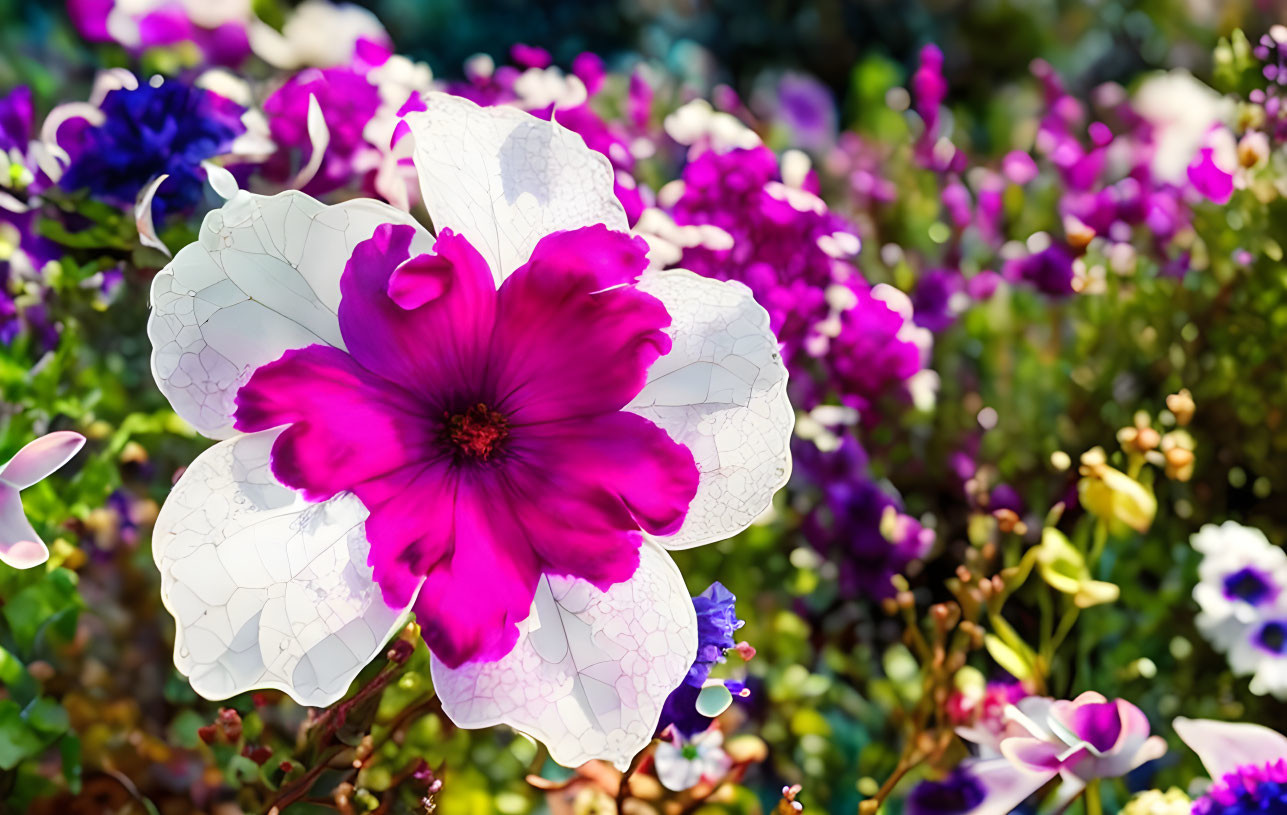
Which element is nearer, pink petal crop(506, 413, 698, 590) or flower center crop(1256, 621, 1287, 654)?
pink petal crop(506, 413, 698, 590)

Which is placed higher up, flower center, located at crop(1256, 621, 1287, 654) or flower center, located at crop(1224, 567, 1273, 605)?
flower center, located at crop(1224, 567, 1273, 605)

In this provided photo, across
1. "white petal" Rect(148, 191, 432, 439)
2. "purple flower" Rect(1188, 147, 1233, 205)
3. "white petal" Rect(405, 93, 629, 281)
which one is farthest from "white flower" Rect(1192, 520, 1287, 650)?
"white petal" Rect(148, 191, 432, 439)

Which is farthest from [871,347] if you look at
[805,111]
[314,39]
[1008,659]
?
[805,111]

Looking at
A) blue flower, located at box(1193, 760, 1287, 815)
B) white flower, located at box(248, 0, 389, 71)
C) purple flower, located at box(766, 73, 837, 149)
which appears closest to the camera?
blue flower, located at box(1193, 760, 1287, 815)

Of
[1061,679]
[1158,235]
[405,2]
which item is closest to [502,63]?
[405,2]

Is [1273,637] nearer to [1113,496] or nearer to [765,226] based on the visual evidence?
[1113,496]

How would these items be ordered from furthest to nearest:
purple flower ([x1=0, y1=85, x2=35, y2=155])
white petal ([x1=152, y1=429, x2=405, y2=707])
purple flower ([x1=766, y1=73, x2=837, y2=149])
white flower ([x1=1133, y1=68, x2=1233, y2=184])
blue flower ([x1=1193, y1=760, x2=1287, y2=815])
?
purple flower ([x1=766, y1=73, x2=837, y2=149]) < white flower ([x1=1133, y1=68, x2=1233, y2=184]) < purple flower ([x1=0, y1=85, x2=35, y2=155]) < blue flower ([x1=1193, y1=760, x2=1287, y2=815]) < white petal ([x1=152, y1=429, x2=405, y2=707])

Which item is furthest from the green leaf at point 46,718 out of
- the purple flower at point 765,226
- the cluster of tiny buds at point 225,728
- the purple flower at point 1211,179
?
the purple flower at point 1211,179

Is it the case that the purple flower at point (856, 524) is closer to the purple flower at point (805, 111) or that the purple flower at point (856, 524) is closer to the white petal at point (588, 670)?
the white petal at point (588, 670)

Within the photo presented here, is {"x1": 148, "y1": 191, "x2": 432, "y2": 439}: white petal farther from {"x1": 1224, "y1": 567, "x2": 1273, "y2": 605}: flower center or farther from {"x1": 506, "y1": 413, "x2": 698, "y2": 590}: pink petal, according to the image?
{"x1": 1224, "y1": 567, "x2": 1273, "y2": 605}: flower center
